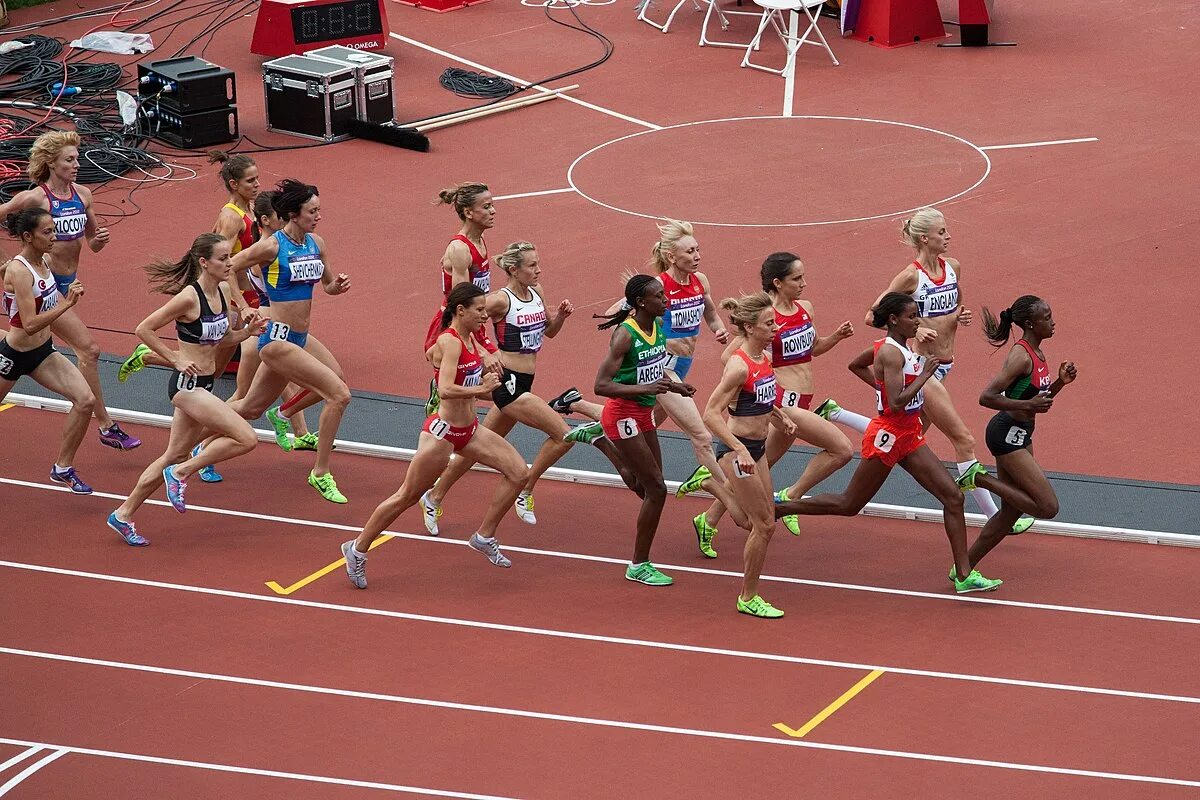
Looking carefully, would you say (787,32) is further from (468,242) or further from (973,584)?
(973,584)

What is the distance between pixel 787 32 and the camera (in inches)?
907

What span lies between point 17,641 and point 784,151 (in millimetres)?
11334

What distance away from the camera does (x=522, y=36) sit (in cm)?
2334

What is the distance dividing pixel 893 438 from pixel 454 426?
2513 millimetres

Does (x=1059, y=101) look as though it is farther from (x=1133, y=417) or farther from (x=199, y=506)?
(x=199, y=506)

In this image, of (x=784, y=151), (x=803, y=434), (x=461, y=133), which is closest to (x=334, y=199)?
(x=461, y=133)

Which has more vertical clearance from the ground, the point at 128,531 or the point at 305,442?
the point at 128,531

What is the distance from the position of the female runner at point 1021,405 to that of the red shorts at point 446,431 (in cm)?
296

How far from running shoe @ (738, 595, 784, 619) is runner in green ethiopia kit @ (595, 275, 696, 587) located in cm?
72

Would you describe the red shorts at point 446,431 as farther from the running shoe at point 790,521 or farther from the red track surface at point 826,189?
the red track surface at point 826,189

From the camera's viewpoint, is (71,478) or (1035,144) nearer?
(71,478)

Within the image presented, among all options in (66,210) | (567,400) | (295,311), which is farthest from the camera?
(66,210)

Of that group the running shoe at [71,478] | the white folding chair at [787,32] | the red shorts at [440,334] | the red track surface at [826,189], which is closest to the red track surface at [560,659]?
the running shoe at [71,478]

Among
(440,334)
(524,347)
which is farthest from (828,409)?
(440,334)
